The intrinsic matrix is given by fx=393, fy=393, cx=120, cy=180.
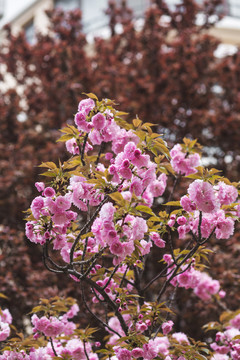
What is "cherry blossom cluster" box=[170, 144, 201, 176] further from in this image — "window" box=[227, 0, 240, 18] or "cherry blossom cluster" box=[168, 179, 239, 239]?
"window" box=[227, 0, 240, 18]

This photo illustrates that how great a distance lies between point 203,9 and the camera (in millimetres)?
6863

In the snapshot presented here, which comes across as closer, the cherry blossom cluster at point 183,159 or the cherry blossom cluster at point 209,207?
the cherry blossom cluster at point 209,207

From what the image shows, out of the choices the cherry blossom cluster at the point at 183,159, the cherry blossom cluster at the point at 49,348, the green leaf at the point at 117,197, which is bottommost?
the cherry blossom cluster at the point at 49,348

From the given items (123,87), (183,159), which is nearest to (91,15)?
(123,87)

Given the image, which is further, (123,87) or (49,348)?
(123,87)

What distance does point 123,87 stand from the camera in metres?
6.60

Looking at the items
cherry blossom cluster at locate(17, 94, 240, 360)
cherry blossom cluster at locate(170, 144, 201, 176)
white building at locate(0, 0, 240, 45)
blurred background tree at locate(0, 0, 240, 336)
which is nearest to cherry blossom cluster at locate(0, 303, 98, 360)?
cherry blossom cluster at locate(17, 94, 240, 360)

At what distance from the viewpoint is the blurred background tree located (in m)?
5.89

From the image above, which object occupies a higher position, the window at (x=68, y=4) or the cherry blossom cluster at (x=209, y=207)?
the window at (x=68, y=4)

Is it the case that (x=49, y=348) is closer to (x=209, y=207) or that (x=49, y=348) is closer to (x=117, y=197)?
(x=117, y=197)

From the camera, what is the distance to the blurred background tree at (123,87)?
19.3 feet

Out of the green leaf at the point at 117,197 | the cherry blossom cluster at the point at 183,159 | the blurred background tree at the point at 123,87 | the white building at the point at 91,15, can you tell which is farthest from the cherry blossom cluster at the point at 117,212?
the white building at the point at 91,15

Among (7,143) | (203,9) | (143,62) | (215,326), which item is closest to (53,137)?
(7,143)

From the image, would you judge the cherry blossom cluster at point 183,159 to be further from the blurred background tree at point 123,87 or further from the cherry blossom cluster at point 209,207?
the blurred background tree at point 123,87
